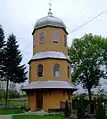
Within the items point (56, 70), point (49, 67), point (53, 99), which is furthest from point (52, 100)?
point (49, 67)

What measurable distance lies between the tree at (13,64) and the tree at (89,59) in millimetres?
8827

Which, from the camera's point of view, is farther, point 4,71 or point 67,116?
point 4,71

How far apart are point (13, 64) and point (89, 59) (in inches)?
498

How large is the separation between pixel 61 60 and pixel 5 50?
781 inches

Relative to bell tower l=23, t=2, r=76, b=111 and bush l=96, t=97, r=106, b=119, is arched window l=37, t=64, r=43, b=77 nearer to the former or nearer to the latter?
bell tower l=23, t=2, r=76, b=111

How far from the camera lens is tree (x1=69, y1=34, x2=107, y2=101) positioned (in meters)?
49.6

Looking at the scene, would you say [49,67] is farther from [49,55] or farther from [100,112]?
[100,112]

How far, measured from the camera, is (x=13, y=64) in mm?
52812

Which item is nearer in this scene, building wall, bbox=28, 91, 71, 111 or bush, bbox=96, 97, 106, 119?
bush, bbox=96, 97, 106, 119

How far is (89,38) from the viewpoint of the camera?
167 ft

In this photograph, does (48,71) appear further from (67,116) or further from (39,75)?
(67,116)

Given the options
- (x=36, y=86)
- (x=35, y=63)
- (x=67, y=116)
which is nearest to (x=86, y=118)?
(x=67, y=116)

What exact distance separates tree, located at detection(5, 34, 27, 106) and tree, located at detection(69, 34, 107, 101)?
8.83 m

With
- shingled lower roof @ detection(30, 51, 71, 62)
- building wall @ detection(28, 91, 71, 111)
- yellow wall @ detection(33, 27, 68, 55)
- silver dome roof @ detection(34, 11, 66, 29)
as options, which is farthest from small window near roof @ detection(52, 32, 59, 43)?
building wall @ detection(28, 91, 71, 111)
